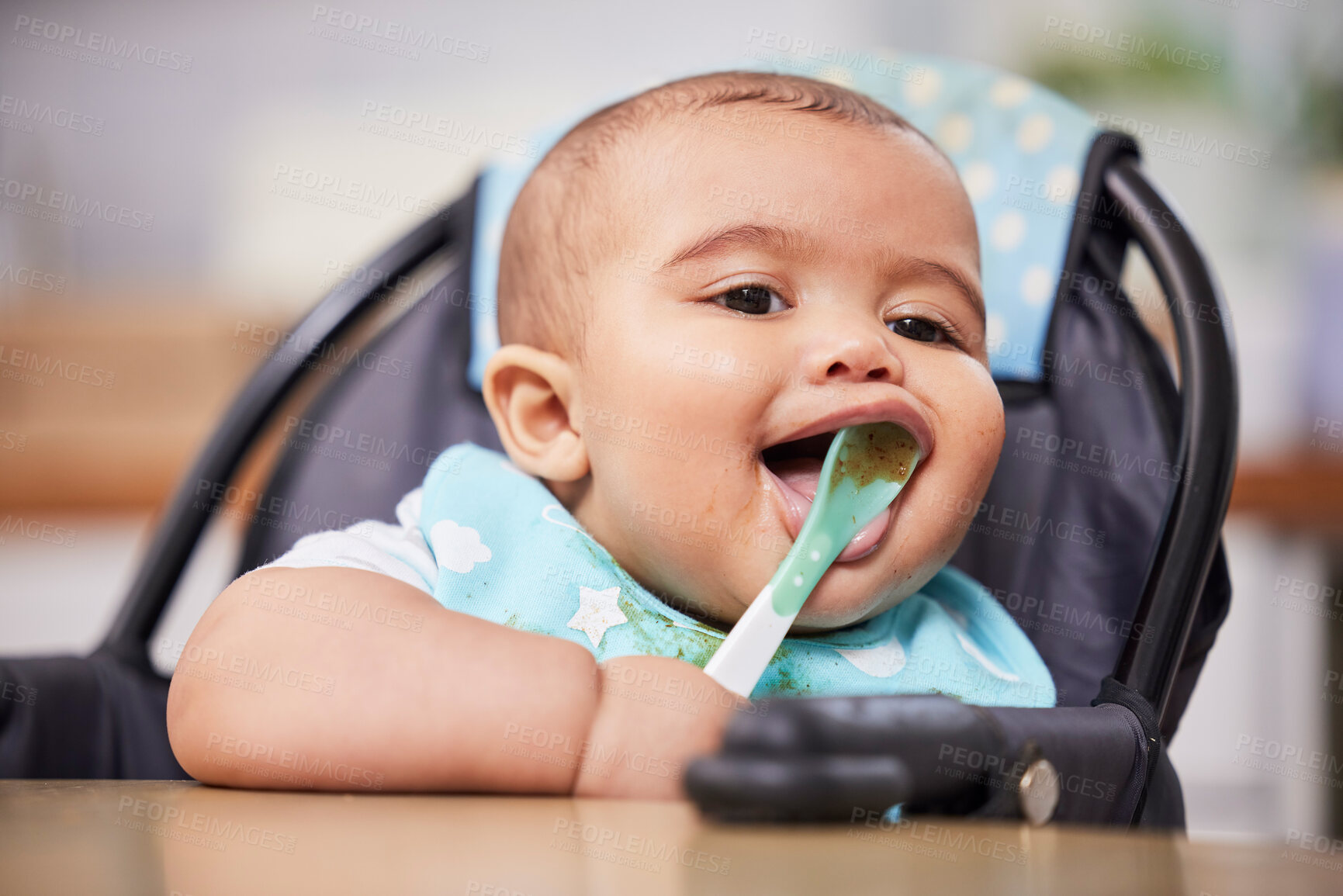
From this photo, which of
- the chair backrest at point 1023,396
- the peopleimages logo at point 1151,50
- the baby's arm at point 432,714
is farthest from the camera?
the peopleimages logo at point 1151,50

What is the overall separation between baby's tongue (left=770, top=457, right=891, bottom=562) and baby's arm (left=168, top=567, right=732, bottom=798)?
14 centimetres

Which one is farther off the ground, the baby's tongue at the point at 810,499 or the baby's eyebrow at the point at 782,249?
the baby's eyebrow at the point at 782,249

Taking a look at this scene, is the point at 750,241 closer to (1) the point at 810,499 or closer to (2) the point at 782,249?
(2) the point at 782,249

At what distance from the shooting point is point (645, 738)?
0.40 m

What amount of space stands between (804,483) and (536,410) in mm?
195

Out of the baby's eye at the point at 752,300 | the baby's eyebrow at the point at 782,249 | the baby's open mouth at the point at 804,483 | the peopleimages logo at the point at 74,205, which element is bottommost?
the peopleimages logo at the point at 74,205

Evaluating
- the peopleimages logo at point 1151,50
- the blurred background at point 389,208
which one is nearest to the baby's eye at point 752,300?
the blurred background at point 389,208

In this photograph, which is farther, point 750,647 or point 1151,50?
point 1151,50

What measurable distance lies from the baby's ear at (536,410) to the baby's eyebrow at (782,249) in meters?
0.11

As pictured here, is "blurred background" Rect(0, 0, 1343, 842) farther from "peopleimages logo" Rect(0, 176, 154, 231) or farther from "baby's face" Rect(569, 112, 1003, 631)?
"baby's face" Rect(569, 112, 1003, 631)

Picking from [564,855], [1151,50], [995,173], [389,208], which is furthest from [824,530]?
[389,208]

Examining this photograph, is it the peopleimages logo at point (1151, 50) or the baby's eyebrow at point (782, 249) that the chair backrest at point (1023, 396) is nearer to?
the baby's eyebrow at point (782, 249)

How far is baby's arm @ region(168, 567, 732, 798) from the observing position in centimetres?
40

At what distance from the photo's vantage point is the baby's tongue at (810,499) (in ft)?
1.78
